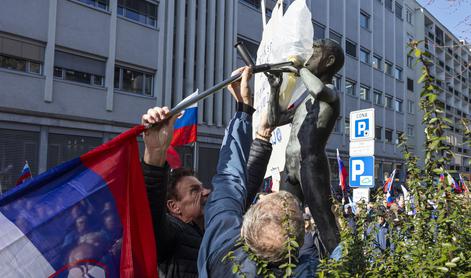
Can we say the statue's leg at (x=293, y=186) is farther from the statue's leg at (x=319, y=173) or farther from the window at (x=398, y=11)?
the window at (x=398, y=11)

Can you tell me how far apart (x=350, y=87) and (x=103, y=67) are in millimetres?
18855

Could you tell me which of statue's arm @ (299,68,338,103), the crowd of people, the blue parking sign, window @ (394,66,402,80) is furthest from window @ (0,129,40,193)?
window @ (394,66,402,80)

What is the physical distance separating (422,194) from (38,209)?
5.19ft

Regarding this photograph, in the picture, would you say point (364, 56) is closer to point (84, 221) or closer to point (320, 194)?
point (320, 194)

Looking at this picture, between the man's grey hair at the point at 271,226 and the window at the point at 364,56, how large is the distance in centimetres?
3236

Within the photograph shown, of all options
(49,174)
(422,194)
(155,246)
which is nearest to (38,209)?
(49,174)

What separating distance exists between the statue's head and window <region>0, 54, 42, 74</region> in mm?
12687

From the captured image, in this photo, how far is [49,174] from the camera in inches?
77.2

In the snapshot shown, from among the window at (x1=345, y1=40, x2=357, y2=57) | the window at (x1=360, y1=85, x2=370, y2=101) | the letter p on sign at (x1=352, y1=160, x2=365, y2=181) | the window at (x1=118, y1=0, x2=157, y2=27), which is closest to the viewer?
the letter p on sign at (x1=352, y1=160, x2=365, y2=181)

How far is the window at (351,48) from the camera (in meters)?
30.8

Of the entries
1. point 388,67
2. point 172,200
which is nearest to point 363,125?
point 172,200

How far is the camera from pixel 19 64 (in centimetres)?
1415

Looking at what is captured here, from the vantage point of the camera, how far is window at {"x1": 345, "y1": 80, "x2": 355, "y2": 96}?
30503mm

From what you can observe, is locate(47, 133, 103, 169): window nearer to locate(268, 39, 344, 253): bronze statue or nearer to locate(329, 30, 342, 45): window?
locate(268, 39, 344, 253): bronze statue
